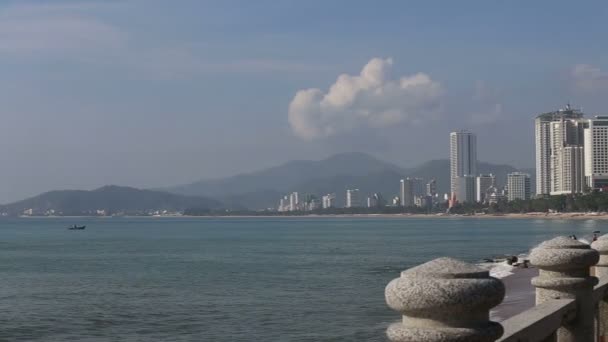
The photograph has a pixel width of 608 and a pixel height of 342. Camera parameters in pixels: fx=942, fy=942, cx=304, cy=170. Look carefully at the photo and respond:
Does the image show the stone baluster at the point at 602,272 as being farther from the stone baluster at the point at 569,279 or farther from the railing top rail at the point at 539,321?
the railing top rail at the point at 539,321

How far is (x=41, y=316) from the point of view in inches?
1499

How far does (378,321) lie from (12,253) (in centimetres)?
6940

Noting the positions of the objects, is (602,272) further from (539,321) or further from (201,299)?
(201,299)

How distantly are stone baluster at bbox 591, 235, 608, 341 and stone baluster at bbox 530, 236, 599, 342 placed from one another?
1.13 meters

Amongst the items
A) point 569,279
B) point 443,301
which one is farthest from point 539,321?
point 443,301

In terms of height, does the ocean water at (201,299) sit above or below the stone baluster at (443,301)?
below

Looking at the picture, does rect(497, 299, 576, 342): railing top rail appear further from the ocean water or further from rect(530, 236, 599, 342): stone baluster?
the ocean water

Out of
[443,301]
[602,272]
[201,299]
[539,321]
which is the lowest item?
[201,299]

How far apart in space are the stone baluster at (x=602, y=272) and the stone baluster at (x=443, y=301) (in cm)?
395

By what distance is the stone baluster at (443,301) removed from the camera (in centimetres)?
361

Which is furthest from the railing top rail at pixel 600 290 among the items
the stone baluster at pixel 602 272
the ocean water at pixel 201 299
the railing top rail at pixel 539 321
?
the ocean water at pixel 201 299

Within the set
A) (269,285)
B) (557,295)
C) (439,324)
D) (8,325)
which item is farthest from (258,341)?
(439,324)

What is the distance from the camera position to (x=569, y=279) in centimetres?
620

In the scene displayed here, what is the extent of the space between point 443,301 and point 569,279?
2.88 metres
